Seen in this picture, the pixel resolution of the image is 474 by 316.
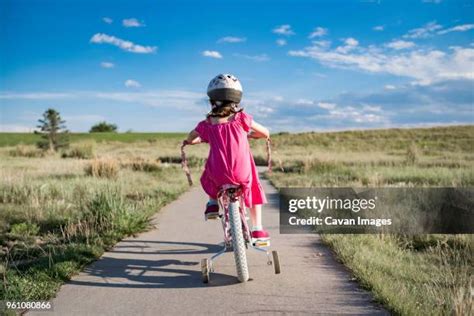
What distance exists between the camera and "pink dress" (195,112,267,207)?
5.17 metres

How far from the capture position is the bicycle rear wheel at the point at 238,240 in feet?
16.4

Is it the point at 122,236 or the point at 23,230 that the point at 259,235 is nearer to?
the point at 122,236

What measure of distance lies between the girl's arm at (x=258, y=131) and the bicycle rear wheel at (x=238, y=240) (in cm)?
80

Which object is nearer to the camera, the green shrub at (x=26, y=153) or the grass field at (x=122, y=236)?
the grass field at (x=122, y=236)

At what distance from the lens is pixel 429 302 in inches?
173

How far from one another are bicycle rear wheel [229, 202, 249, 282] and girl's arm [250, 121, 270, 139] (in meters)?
0.80

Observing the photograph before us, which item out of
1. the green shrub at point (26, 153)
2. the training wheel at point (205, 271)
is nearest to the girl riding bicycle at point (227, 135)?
the training wheel at point (205, 271)

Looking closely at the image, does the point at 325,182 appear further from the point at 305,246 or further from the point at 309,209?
the point at 305,246

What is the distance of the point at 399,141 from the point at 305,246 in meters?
54.3

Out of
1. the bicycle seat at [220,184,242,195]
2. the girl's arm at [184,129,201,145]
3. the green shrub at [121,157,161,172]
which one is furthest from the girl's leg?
the green shrub at [121,157,161,172]

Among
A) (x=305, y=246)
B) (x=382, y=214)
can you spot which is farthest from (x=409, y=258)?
(x=382, y=214)

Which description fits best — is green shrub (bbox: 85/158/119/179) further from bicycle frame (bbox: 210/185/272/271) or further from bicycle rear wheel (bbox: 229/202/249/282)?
bicycle rear wheel (bbox: 229/202/249/282)

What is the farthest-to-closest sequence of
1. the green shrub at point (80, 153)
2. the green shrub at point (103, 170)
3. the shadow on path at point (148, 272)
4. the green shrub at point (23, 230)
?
the green shrub at point (80, 153)
the green shrub at point (103, 170)
the green shrub at point (23, 230)
the shadow on path at point (148, 272)

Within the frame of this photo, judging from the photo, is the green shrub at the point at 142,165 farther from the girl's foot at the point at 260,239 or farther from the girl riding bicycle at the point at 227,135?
the girl riding bicycle at the point at 227,135
